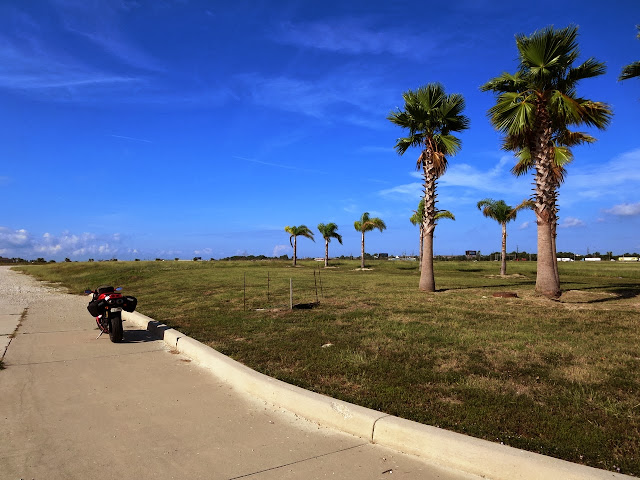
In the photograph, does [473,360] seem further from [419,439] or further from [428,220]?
[428,220]

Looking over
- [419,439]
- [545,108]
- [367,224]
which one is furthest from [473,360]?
[367,224]

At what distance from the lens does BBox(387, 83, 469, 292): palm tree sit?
58.6 feet

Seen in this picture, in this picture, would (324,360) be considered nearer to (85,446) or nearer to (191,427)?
(191,427)

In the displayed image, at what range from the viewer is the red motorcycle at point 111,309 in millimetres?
8742

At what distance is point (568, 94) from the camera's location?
1503 centimetres

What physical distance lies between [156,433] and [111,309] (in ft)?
17.3

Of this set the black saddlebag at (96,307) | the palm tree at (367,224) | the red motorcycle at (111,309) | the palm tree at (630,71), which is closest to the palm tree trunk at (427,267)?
the palm tree at (630,71)

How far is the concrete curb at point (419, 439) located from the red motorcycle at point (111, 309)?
4089 mm

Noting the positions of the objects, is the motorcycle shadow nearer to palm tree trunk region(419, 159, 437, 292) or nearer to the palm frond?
palm tree trunk region(419, 159, 437, 292)

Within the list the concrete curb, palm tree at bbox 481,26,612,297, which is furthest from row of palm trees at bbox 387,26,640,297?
the concrete curb

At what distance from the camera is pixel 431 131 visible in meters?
18.4

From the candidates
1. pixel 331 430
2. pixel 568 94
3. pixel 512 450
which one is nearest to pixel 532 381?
pixel 512 450

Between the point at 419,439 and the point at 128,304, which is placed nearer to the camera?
the point at 419,439

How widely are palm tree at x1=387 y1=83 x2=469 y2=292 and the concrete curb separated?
13439mm
